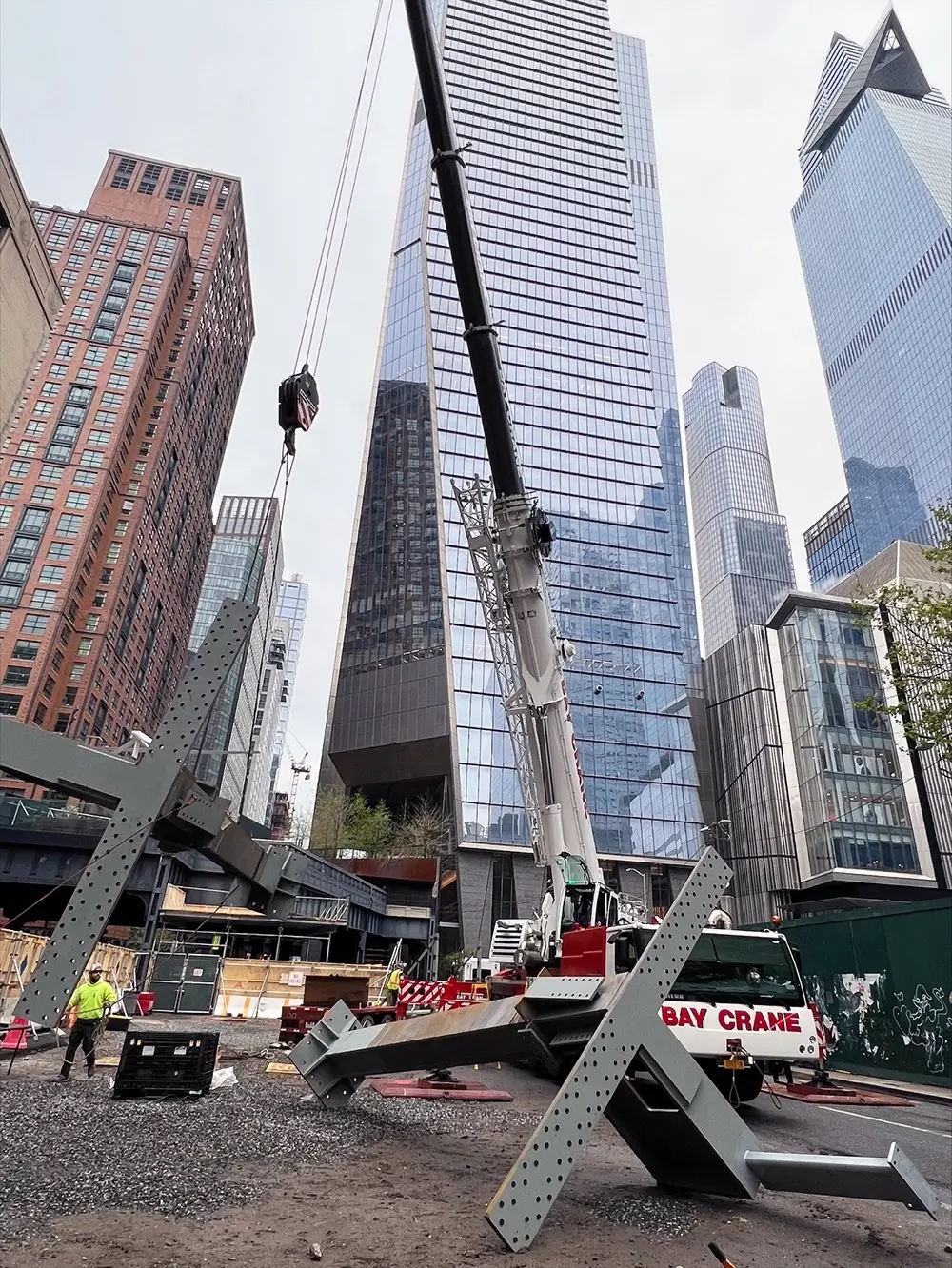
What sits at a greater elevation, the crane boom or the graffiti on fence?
the crane boom

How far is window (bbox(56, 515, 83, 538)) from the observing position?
8875 cm

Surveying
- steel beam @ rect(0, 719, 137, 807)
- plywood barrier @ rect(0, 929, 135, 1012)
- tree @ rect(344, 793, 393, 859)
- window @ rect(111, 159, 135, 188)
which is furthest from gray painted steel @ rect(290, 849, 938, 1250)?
window @ rect(111, 159, 135, 188)

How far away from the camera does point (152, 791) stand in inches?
190

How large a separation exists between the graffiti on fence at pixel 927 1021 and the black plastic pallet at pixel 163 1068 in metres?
14.9

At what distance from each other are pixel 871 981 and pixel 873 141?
8206 inches

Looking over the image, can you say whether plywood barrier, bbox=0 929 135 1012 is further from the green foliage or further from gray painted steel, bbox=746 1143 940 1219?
the green foliage

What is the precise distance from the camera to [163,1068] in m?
10.3

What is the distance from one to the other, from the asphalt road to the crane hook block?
33.8 feet

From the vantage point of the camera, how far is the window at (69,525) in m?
88.8

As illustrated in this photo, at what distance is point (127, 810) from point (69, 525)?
96.6m

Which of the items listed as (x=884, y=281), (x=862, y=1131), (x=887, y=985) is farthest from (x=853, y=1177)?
(x=884, y=281)

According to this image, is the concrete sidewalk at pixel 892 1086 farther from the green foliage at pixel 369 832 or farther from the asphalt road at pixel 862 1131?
the green foliage at pixel 369 832

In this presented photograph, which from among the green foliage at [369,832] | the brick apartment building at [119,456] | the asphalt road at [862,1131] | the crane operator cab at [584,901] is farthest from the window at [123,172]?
the asphalt road at [862,1131]

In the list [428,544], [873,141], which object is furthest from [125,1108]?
[873,141]
